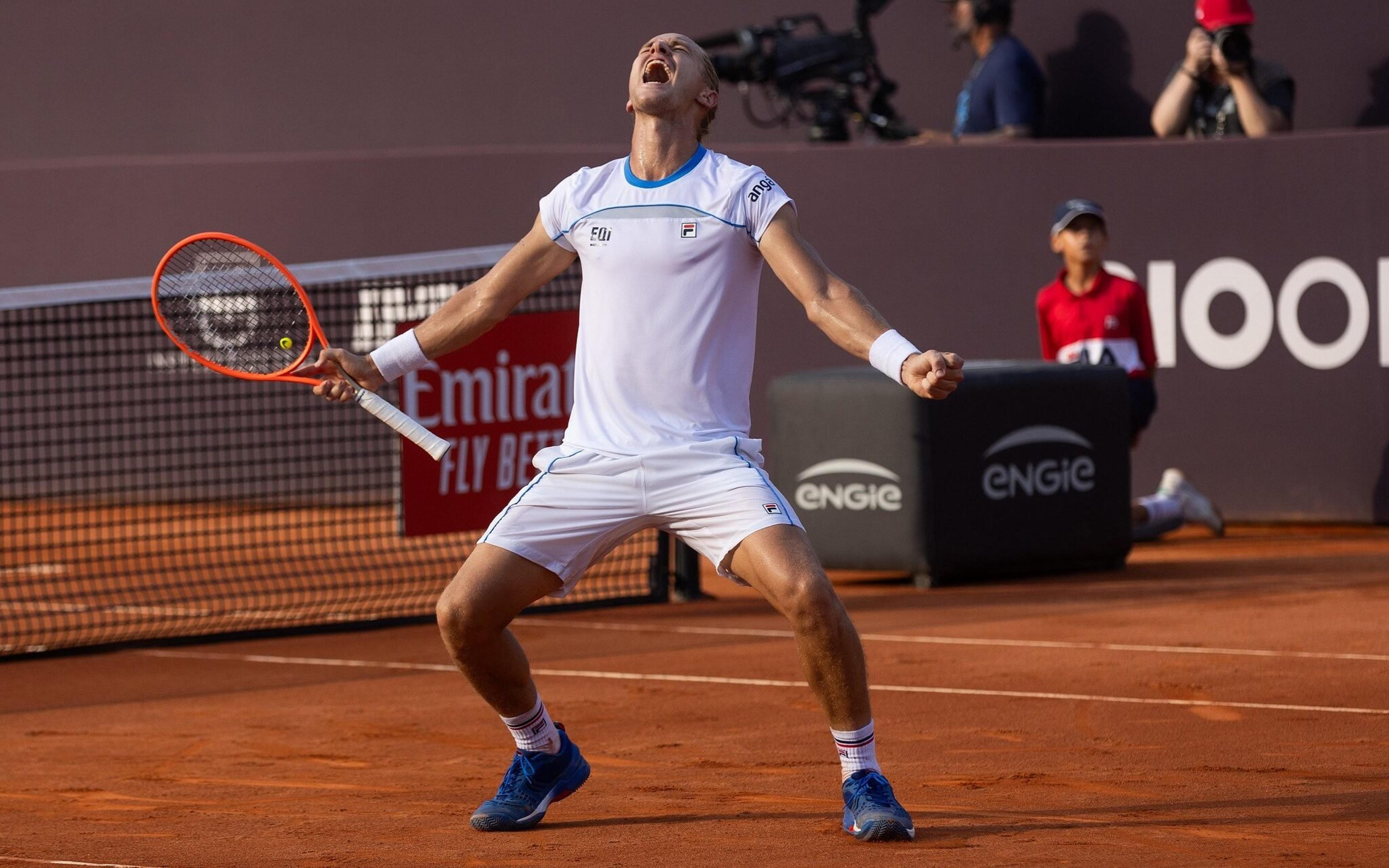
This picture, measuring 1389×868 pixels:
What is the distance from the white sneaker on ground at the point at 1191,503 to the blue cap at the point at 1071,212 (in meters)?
1.59

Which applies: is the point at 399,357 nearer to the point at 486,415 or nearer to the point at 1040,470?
the point at 486,415

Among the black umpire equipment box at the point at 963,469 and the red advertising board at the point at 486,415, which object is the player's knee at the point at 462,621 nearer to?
the red advertising board at the point at 486,415

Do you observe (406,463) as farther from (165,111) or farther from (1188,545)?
(165,111)

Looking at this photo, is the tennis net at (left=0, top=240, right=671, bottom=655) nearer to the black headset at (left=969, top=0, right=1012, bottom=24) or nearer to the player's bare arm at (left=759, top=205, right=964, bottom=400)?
the black headset at (left=969, top=0, right=1012, bottom=24)

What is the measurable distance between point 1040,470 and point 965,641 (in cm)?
168

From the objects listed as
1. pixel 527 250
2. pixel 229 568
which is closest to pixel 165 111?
pixel 229 568

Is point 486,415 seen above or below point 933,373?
below

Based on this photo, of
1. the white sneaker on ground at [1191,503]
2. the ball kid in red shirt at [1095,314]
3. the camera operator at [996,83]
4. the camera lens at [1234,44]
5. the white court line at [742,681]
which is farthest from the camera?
the camera operator at [996,83]

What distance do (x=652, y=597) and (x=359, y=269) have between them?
2047mm

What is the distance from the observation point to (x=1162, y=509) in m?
10.3

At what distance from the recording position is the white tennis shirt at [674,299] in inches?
176

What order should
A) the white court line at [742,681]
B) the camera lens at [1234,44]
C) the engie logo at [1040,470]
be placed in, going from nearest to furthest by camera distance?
1. the white court line at [742,681]
2. the engie logo at [1040,470]
3. the camera lens at [1234,44]

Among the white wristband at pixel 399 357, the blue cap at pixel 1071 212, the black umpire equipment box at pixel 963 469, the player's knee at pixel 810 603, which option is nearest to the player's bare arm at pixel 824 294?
the player's knee at pixel 810 603

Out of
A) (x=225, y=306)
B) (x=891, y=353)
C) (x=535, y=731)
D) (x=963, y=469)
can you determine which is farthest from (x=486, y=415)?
(x=891, y=353)
